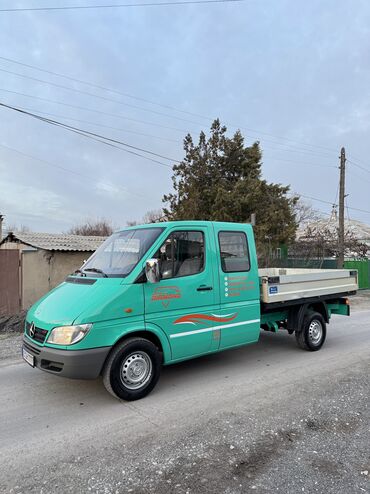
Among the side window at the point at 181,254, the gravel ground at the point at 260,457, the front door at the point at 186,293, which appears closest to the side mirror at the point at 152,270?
the front door at the point at 186,293

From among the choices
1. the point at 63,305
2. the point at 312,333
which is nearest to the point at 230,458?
the point at 63,305

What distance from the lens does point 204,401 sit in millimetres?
4293

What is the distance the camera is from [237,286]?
529 centimetres

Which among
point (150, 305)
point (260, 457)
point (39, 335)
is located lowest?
point (260, 457)

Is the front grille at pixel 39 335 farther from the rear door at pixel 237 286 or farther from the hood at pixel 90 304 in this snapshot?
the rear door at pixel 237 286

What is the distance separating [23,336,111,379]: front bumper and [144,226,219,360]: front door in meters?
0.73

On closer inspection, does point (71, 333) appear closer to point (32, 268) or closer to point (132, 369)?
point (132, 369)

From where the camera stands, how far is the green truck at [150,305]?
3.96 metres

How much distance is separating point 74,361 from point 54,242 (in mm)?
10206

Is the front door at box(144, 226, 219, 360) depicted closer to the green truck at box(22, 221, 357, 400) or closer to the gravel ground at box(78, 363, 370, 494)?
the green truck at box(22, 221, 357, 400)

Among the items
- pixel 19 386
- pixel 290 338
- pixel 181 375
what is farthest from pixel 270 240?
pixel 19 386

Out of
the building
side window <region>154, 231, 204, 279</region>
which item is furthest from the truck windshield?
the building

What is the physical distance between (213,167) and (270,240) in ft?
18.1

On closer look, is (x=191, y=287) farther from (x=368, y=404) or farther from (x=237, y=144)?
(x=237, y=144)
